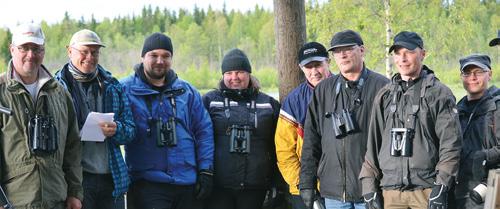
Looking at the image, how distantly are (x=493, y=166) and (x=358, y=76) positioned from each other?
1323 millimetres

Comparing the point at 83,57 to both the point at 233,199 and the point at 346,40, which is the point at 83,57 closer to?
the point at 233,199

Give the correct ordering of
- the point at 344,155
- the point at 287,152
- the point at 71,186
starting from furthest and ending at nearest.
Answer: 1. the point at 287,152
2. the point at 344,155
3. the point at 71,186

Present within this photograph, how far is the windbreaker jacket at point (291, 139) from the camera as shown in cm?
608

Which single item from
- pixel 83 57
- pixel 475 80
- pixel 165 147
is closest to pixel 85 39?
pixel 83 57

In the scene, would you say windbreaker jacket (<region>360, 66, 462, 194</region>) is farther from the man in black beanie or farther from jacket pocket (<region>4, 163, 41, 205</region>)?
jacket pocket (<region>4, 163, 41, 205</region>)

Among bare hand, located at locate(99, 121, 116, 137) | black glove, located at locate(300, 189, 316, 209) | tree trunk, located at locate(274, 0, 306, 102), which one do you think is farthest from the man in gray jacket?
bare hand, located at locate(99, 121, 116, 137)

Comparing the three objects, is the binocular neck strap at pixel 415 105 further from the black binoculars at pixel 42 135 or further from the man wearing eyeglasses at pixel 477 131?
the black binoculars at pixel 42 135

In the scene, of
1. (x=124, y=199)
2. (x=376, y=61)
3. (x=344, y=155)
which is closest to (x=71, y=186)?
(x=124, y=199)

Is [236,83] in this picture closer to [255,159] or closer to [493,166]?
[255,159]

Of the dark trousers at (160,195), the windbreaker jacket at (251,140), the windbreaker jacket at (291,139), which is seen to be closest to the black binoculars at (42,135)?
the dark trousers at (160,195)

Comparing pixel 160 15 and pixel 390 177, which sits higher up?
pixel 160 15

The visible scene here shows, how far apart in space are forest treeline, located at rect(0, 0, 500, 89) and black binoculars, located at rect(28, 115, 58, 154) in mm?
940

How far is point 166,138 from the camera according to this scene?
19.3ft

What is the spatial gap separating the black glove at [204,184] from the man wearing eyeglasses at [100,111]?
70 cm
